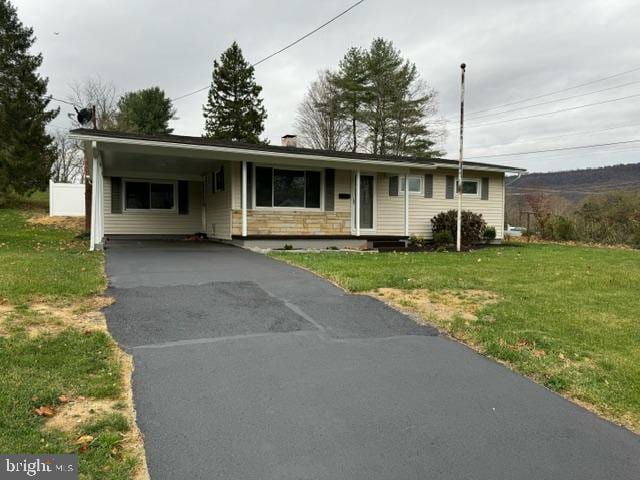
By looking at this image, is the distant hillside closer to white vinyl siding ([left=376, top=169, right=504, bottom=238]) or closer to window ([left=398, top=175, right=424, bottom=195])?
white vinyl siding ([left=376, top=169, right=504, bottom=238])

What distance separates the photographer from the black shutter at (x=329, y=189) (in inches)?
559

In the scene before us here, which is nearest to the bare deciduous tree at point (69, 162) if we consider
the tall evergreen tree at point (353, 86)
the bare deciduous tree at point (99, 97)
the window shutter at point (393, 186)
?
the bare deciduous tree at point (99, 97)

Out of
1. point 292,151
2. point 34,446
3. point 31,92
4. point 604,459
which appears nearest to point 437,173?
point 292,151

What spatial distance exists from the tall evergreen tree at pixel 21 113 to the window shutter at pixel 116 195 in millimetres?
11209

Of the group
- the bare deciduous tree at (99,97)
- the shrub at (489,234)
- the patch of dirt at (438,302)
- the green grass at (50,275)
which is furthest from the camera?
the bare deciduous tree at (99,97)

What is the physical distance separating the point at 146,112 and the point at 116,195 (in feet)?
70.4

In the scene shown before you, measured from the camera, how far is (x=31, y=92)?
24.6m

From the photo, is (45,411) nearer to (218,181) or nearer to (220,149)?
(220,149)

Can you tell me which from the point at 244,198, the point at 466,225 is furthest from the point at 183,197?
the point at 466,225

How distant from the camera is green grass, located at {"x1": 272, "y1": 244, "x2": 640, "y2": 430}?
13.0ft

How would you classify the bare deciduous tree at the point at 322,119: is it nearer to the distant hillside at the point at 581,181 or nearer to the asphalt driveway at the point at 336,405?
the distant hillside at the point at 581,181

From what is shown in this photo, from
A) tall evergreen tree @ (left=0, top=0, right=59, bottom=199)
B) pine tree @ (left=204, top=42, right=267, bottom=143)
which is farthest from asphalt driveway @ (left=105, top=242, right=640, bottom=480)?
pine tree @ (left=204, top=42, right=267, bottom=143)

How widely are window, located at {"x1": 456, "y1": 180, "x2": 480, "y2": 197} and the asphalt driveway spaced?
41.5 ft

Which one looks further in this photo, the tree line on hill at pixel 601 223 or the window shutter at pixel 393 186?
the tree line on hill at pixel 601 223
